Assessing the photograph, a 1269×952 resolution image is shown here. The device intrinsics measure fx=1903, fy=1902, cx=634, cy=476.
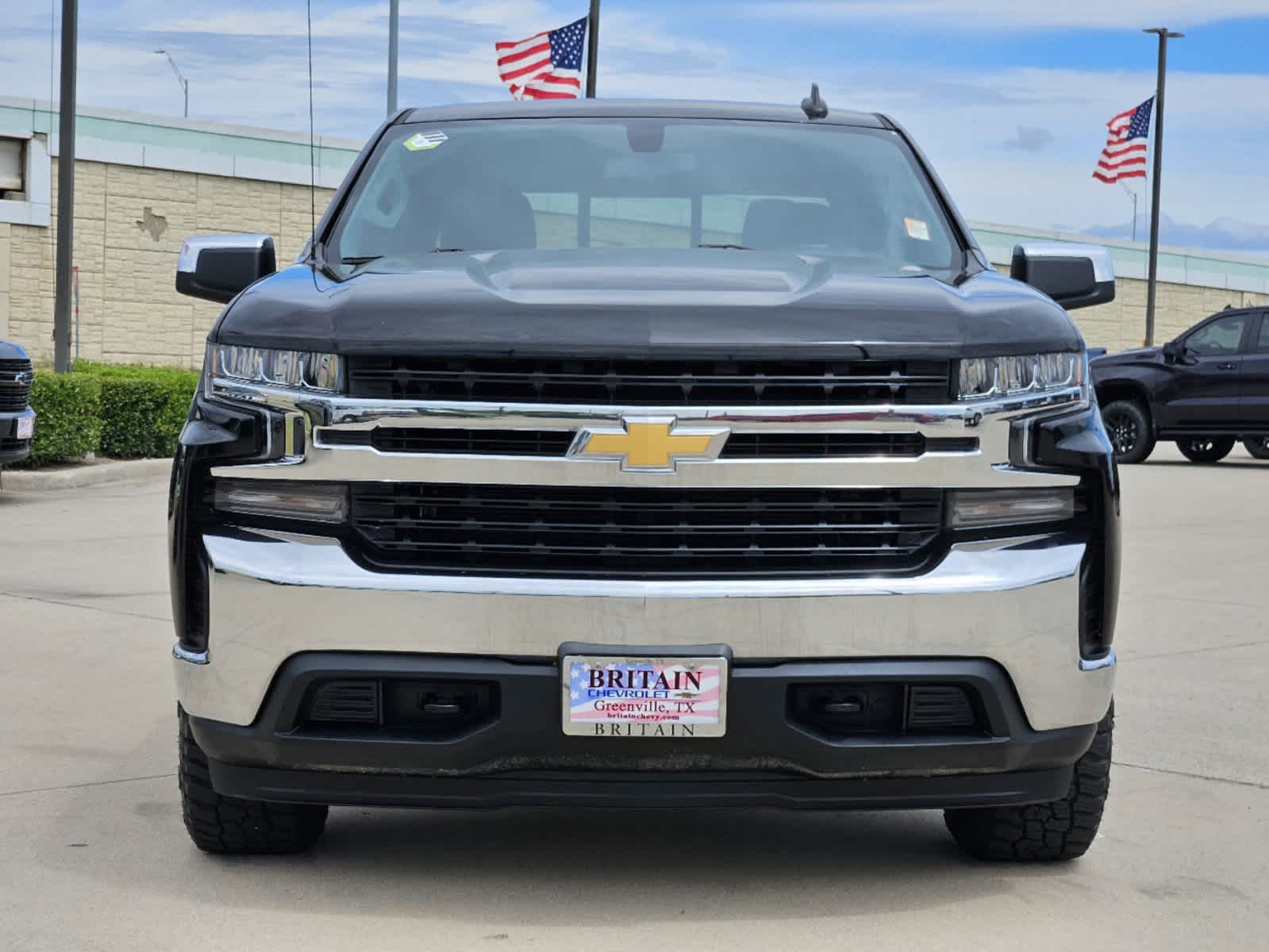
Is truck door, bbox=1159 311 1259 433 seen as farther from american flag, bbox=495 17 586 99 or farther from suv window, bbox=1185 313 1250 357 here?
american flag, bbox=495 17 586 99

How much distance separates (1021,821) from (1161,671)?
10.5 feet

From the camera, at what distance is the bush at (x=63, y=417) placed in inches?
631

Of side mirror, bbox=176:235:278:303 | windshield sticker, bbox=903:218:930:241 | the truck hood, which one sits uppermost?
windshield sticker, bbox=903:218:930:241

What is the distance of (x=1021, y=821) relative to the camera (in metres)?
4.43

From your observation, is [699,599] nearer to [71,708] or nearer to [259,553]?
[259,553]

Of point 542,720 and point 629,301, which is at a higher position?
point 629,301

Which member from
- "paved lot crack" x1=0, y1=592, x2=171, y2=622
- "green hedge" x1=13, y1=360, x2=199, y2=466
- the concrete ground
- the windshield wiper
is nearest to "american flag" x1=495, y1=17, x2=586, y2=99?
"green hedge" x1=13, y1=360, x2=199, y2=466

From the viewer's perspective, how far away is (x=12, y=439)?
14008 mm

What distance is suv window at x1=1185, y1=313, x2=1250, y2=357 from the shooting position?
2139cm

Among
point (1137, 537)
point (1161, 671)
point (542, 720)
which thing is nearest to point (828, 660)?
point (542, 720)

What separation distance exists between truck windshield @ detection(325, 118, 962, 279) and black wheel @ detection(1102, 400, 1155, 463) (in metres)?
16.8

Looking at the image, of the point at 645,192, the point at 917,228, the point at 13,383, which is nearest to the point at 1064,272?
the point at 917,228

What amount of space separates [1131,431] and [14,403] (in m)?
12.9

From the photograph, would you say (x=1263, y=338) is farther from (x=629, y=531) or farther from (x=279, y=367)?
(x=279, y=367)
